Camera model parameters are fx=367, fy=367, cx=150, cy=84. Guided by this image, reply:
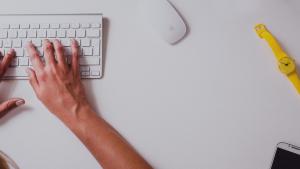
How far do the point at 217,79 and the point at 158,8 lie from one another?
204 millimetres

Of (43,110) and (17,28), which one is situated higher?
(17,28)

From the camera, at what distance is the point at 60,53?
783mm

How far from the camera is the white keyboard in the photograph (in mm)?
792

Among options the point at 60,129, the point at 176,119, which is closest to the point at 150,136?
the point at 176,119

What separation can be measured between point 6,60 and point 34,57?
58mm

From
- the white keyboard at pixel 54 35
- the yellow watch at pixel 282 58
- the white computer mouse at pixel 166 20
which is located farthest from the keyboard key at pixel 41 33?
the yellow watch at pixel 282 58

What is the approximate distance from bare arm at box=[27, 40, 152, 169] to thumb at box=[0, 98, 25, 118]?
41 millimetres

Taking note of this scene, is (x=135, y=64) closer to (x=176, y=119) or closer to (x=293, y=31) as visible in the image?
(x=176, y=119)

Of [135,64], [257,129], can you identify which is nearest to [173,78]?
[135,64]

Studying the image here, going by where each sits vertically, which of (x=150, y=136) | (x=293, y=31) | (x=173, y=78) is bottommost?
(x=150, y=136)

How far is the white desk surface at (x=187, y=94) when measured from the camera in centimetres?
79

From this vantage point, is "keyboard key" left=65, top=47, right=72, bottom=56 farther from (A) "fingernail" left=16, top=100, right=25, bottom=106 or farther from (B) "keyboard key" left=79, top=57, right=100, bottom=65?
(A) "fingernail" left=16, top=100, right=25, bottom=106

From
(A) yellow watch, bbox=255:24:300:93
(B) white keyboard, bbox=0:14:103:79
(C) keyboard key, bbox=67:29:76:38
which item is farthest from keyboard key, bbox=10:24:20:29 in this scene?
→ (A) yellow watch, bbox=255:24:300:93

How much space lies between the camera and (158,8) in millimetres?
812
